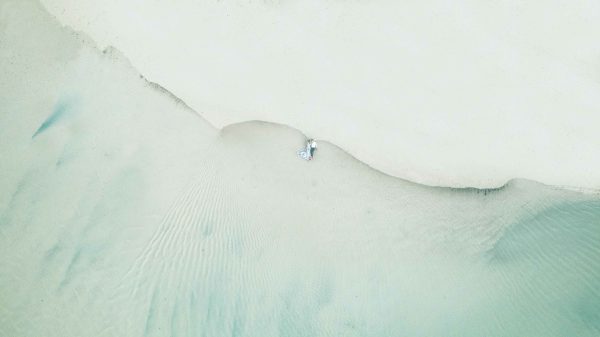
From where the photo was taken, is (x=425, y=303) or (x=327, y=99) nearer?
(x=425, y=303)

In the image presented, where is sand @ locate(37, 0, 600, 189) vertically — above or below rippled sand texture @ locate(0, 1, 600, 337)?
above

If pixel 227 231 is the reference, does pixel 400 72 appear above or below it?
above

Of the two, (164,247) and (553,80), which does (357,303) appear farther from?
(553,80)

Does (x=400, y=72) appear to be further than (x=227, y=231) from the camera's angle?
Yes

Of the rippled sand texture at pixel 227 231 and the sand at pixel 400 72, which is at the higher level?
the sand at pixel 400 72

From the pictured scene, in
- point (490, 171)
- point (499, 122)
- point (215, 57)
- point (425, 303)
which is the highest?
point (215, 57)

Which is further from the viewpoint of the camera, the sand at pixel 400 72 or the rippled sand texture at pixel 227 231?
the sand at pixel 400 72

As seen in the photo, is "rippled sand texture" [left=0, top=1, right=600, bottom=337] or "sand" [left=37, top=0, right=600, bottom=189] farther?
"sand" [left=37, top=0, right=600, bottom=189]

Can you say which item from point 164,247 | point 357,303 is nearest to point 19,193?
point 164,247
